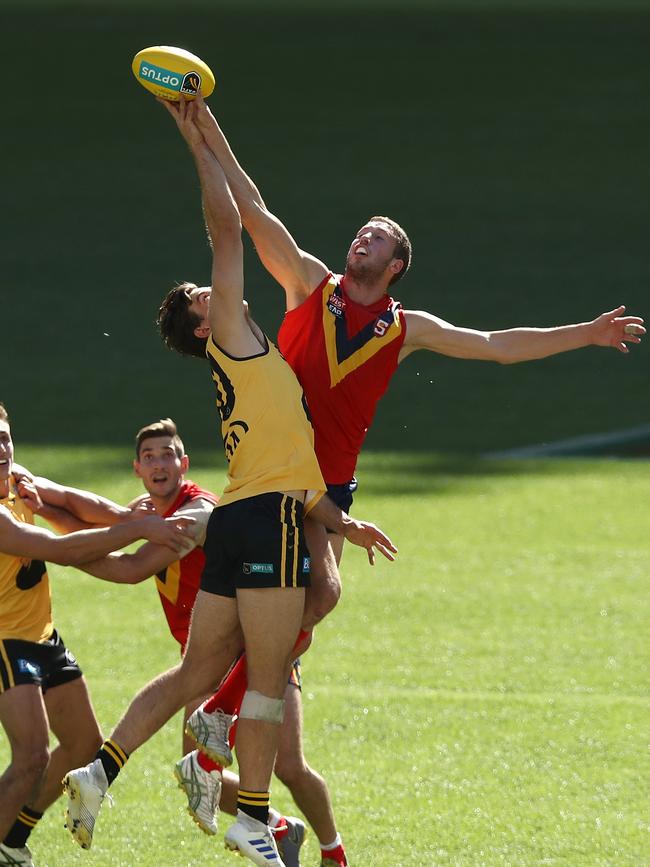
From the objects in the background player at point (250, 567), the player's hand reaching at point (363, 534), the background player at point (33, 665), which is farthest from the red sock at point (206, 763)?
the player's hand reaching at point (363, 534)

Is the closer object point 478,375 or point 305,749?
point 305,749

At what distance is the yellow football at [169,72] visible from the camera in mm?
6332

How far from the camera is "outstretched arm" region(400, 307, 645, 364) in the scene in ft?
23.2

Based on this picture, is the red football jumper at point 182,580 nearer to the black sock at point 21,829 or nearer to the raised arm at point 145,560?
the raised arm at point 145,560

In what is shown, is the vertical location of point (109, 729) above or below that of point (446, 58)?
below

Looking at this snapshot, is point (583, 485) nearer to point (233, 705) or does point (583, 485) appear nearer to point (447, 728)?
point (447, 728)

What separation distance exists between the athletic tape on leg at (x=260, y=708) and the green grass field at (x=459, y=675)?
139 centimetres

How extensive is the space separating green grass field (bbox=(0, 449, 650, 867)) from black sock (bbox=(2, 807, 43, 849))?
46cm

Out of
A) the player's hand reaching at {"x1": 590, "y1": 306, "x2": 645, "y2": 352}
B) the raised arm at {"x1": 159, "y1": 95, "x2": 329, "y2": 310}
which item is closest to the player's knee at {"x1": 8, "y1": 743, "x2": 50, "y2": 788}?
the raised arm at {"x1": 159, "y1": 95, "x2": 329, "y2": 310}

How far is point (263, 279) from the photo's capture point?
73.0 ft

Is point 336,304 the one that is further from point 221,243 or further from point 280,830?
point 280,830

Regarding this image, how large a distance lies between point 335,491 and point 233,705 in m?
1.07

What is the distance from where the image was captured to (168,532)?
22.0 ft

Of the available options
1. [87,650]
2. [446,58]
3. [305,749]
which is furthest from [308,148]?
[305,749]
